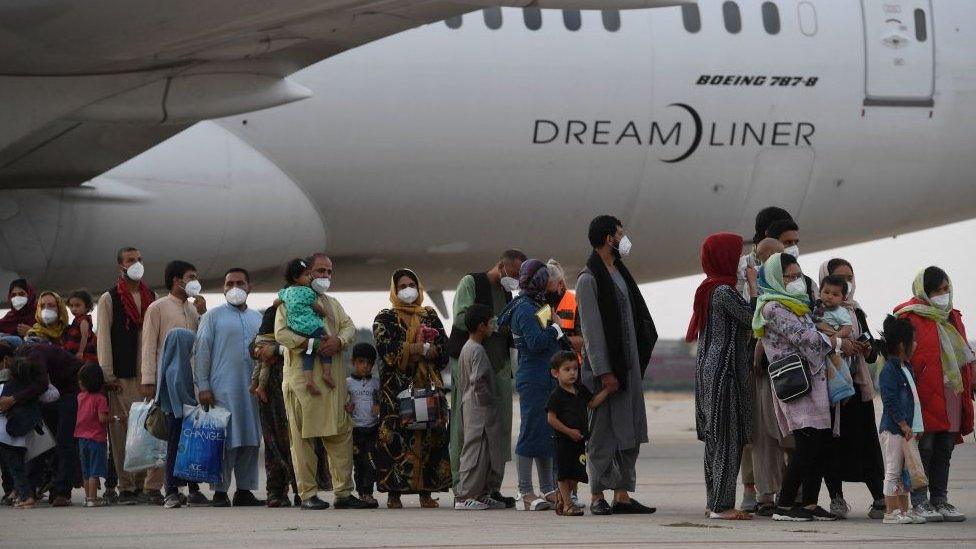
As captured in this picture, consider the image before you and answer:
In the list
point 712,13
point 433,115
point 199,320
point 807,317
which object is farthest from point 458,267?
point 807,317

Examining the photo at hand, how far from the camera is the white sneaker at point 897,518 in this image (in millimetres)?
9062

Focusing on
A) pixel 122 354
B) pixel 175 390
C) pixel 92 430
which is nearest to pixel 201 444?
pixel 175 390

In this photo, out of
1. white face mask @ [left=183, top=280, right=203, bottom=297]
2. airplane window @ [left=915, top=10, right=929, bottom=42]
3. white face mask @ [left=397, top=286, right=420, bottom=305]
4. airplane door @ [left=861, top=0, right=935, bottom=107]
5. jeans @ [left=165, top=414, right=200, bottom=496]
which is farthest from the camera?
airplane window @ [left=915, top=10, right=929, bottom=42]

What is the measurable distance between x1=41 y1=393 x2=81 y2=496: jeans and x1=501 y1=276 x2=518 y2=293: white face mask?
2.74 metres

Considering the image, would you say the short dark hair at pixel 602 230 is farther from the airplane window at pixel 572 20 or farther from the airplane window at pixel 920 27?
the airplane window at pixel 920 27

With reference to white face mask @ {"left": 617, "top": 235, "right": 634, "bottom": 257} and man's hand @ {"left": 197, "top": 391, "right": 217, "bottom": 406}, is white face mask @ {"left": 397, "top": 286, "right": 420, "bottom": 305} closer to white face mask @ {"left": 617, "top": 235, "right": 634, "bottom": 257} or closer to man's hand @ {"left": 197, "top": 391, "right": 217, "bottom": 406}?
man's hand @ {"left": 197, "top": 391, "right": 217, "bottom": 406}

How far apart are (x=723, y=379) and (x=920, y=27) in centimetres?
706

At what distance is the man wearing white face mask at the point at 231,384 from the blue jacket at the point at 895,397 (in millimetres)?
3763

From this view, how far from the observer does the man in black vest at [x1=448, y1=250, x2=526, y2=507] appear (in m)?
10.4

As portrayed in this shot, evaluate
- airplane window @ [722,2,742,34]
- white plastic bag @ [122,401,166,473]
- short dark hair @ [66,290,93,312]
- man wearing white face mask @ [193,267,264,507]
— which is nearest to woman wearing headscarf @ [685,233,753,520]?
man wearing white face mask @ [193,267,264,507]

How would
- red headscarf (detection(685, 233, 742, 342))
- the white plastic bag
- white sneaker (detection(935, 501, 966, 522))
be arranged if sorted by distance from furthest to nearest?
the white plastic bag
red headscarf (detection(685, 233, 742, 342))
white sneaker (detection(935, 501, 966, 522))

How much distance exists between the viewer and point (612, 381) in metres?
9.40

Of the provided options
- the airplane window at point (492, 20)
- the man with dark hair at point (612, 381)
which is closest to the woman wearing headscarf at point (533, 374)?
the man with dark hair at point (612, 381)

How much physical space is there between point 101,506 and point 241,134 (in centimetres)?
373
